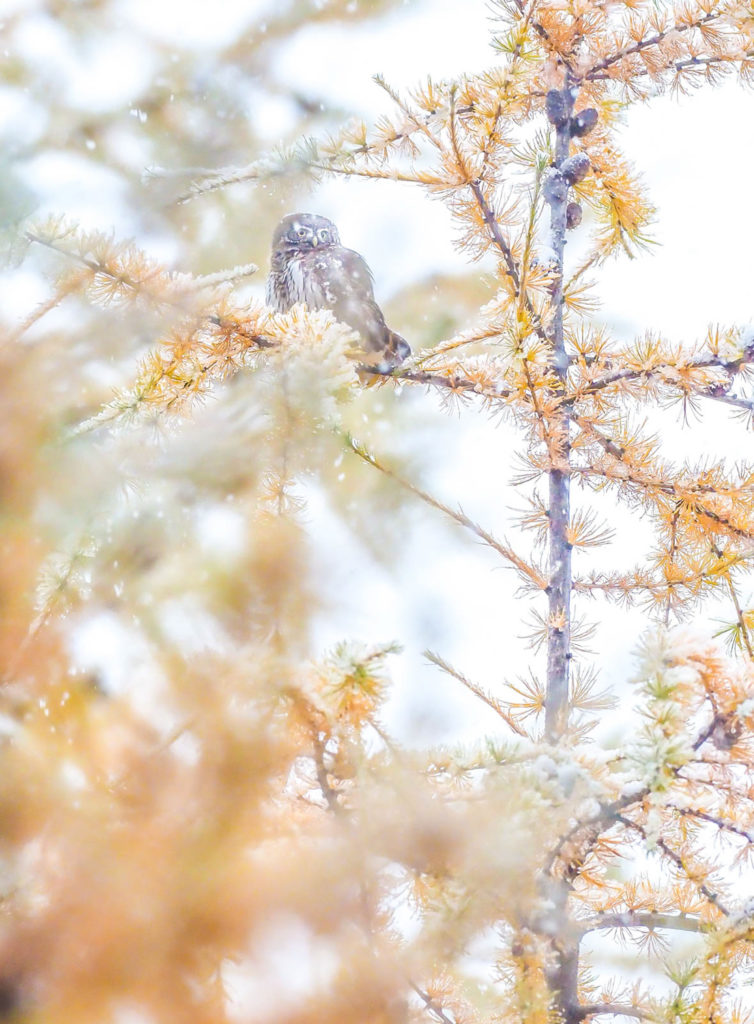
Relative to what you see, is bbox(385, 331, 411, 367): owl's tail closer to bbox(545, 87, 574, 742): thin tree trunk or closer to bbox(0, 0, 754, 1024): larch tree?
bbox(0, 0, 754, 1024): larch tree

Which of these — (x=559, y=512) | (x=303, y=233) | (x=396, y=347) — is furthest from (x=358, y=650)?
(x=303, y=233)

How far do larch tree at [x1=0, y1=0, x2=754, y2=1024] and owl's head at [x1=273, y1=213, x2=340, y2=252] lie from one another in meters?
0.87

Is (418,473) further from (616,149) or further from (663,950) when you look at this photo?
(663,950)

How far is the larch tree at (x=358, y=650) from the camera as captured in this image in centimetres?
77

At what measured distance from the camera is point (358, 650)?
95cm

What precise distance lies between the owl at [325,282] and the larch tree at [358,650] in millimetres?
725

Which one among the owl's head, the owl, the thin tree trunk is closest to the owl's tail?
the owl

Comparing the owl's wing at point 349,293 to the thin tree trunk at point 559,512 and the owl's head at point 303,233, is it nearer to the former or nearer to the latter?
the owl's head at point 303,233

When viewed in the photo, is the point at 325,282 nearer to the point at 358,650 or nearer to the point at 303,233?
the point at 303,233

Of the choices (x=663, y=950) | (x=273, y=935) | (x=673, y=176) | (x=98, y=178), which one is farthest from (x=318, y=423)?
(x=673, y=176)

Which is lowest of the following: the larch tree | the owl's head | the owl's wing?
the larch tree

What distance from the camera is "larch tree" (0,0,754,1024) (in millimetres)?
766

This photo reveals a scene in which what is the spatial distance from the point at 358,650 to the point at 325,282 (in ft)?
6.17

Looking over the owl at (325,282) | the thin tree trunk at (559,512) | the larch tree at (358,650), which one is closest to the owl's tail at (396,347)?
the owl at (325,282)
